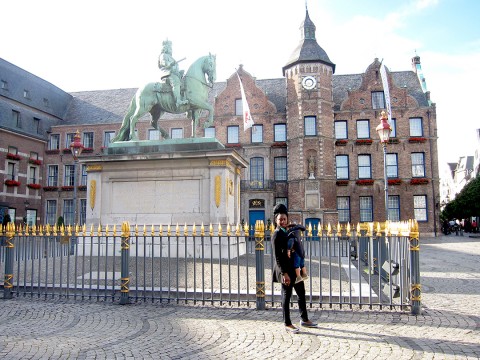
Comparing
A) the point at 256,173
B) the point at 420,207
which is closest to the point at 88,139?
the point at 256,173

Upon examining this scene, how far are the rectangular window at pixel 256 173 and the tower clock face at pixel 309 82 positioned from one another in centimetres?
735

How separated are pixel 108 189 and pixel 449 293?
9.86 meters

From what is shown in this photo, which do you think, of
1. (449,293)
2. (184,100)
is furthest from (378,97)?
(449,293)

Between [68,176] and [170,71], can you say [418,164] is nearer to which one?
[170,71]

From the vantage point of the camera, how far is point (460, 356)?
15.4ft

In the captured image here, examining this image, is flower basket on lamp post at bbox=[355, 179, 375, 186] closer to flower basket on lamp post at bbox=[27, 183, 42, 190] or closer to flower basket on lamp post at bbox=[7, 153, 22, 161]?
flower basket on lamp post at bbox=[27, 183, 42, 190]

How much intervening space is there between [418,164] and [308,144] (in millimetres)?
9868

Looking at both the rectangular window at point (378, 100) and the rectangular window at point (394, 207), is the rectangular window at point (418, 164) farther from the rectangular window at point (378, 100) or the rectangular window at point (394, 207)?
the rectangular window at point (378, 100)

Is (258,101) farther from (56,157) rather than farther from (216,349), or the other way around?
(216,349)

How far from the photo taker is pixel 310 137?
3331cm

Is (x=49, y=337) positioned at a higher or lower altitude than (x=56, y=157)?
lower

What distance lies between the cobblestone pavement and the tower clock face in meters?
27.6

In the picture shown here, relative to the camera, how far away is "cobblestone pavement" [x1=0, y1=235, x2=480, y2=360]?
4.85 meters

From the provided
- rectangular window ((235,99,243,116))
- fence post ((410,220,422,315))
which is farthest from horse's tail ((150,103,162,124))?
rectangular window ((235,99,243,116))
